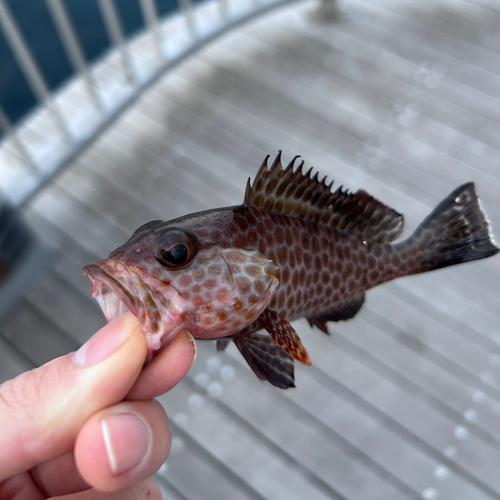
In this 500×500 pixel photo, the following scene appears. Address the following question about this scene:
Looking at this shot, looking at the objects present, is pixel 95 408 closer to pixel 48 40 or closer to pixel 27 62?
pixel 27 62

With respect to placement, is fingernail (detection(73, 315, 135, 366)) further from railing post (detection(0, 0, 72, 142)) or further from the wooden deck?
railing post (detection(0, 0, 72, 142))

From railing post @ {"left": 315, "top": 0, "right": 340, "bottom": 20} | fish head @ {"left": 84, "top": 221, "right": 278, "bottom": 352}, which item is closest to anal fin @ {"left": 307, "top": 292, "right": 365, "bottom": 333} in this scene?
fish head @ {"left": 84, "top": 221, "right": 278, "bottom": 352}

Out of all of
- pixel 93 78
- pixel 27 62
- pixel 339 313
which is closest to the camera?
pixel 339 313

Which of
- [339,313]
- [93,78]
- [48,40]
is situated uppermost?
[339,313]

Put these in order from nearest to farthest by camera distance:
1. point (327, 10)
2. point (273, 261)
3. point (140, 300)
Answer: point (140, 300), point (273, 261), point (327, 10)

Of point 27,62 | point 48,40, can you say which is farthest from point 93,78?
point 48,40

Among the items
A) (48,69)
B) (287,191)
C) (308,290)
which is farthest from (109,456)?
(48,69)

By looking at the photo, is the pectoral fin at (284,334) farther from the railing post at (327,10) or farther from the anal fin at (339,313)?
the railing post at (327,10)
